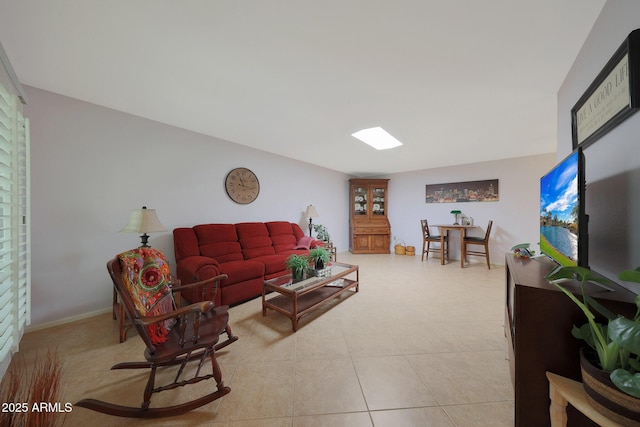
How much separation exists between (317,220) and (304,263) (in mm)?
2662

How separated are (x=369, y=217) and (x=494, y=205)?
8.82 ft

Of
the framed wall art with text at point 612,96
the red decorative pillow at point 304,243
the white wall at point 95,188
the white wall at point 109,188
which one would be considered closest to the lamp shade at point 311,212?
the white wall at point 109,188

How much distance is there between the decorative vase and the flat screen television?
0.49 metres

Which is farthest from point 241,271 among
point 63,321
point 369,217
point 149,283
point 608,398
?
point 369,217

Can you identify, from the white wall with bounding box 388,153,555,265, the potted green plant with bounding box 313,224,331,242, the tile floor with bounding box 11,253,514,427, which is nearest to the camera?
the tile floor with bounding box 11,253,514,427

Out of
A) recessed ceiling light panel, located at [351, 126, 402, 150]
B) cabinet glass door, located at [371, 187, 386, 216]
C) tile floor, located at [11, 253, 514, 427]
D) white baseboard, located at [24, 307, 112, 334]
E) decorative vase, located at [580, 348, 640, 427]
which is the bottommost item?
tile floor, located at [11, 253, 514, 427]

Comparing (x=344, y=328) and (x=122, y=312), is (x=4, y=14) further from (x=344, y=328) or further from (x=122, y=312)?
(x=344, y=328)

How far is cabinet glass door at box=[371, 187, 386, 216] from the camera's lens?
5723mm

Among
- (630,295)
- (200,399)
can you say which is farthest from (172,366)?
(630,295)

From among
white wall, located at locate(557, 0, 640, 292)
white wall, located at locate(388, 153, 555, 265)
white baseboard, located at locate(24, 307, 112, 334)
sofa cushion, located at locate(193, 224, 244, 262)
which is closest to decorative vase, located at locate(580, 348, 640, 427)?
white wall, located at locate(557, 0, 640, 292)

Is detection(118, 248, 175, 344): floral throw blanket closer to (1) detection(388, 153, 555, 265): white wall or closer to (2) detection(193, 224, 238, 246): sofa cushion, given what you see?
(2) detection(193, 224, 238, 246): sofa cushion

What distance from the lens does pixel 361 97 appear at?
2.05 meters

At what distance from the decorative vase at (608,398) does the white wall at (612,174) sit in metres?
A: 0.60

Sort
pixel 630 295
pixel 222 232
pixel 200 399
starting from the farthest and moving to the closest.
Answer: pixel 222 232, pixel 200 399, pixel 630 295
